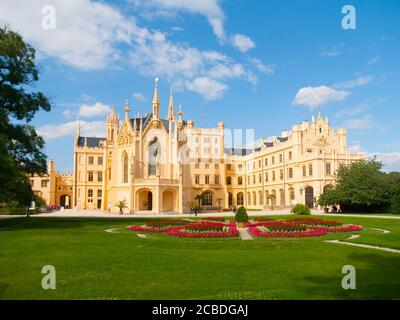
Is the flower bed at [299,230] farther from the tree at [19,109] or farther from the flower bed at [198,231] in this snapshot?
the tree at [19,109]

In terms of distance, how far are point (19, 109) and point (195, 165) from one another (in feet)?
152

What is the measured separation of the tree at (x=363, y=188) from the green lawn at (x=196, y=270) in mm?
30474

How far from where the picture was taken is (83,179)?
80.1m

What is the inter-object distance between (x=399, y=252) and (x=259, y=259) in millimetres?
5895

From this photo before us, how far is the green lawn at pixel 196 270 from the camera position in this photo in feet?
27.9

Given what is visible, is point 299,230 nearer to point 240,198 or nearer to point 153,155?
point 153,155

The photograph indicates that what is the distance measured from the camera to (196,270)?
35.9ft

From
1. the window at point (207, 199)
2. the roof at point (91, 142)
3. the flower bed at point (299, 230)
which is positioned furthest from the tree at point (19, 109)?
the roof at point (91, 142)

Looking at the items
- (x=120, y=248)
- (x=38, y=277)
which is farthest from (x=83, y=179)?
(x=38, y=277)

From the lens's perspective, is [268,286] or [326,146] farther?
[326,146]

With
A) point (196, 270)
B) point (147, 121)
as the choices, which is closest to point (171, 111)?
point (147, 121)

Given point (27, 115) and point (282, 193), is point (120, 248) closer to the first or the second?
point (27, 115)

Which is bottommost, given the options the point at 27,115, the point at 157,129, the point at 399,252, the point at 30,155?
the point at 399,252
